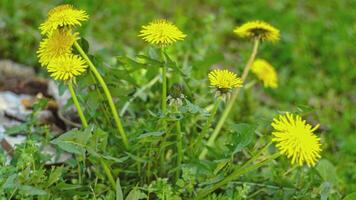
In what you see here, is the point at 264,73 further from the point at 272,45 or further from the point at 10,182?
the point at 10,182

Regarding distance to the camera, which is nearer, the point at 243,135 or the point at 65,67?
the point at 65,67

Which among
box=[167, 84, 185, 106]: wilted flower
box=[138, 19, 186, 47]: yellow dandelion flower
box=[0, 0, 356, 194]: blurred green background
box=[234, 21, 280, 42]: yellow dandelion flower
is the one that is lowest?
box=[167, 84, 185, 106]: wilted flower

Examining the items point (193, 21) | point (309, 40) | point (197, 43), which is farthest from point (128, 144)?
point (309, 40)

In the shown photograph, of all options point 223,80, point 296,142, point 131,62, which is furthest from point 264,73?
point 296,142

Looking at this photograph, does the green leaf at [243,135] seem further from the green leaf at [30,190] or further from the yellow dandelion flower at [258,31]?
the green leaf at [30,190]

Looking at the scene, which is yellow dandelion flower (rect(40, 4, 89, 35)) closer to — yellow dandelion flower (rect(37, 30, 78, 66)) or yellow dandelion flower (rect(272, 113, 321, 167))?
yellow dandelion flower (rect(37, 30, 78, 66))

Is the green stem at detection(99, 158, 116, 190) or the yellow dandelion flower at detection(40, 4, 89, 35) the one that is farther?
the green stem at detection(99, 158, 116, 190)

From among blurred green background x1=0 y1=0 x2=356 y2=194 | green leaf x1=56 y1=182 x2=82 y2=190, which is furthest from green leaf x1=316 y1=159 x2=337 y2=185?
green leaf x1=56 y1=182 x2=82 y2=190
